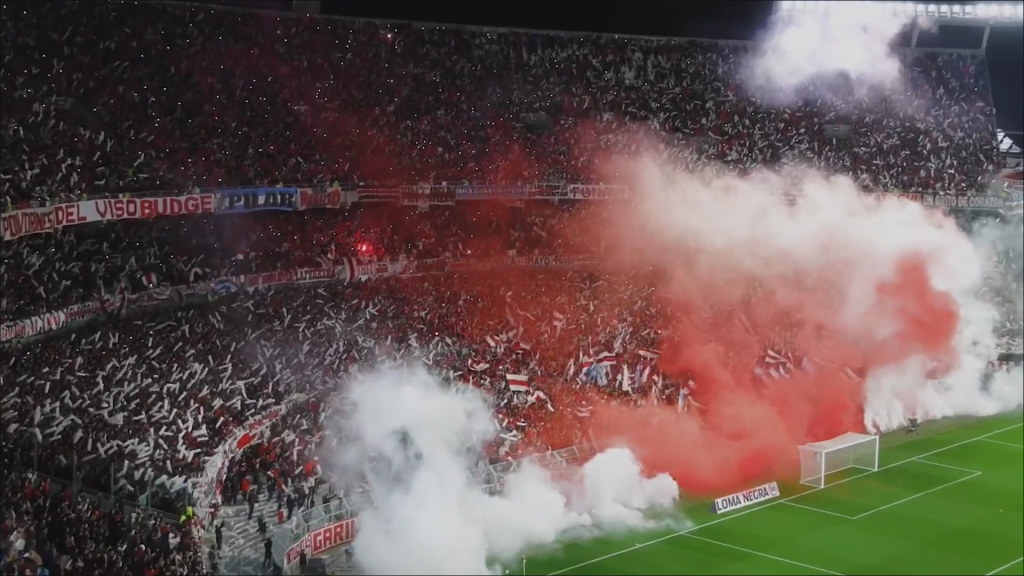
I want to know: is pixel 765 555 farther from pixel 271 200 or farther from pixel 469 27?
pixel 469 27

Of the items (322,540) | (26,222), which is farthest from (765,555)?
(26,222)

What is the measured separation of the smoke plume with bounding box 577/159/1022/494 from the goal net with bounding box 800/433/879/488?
1.20 feet

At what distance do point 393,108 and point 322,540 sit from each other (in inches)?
291

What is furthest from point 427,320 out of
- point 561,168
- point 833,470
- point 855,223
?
point 855,223

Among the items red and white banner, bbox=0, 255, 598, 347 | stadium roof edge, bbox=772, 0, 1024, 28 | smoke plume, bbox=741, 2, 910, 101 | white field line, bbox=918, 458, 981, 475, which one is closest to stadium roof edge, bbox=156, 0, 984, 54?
smoke plume, bbox=741, 2, 910, 101

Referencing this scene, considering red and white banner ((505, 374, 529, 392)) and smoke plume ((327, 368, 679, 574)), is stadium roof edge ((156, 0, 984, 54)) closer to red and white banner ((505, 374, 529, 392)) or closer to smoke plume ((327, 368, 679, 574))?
smoke plume ((327, 368, 679, 574))

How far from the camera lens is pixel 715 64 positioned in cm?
2036

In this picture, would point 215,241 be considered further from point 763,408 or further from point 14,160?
point 763,408

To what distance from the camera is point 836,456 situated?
17016 millimetres

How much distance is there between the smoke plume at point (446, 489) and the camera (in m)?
12.4

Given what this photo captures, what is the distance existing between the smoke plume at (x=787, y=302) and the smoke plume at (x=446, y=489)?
1906 mm

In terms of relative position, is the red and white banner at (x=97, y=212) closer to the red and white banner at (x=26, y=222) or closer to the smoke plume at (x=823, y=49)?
the red and white banner at (x=26, y=222)

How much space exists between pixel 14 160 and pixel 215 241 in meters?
3.24

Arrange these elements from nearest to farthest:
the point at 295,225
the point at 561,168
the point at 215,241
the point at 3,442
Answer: the point at 3,442 → the point at 215,241 → the point at 295,225 → the point at 561,168
